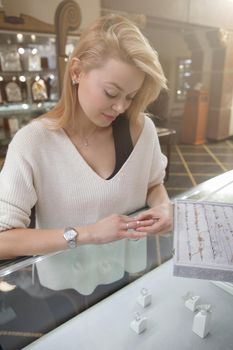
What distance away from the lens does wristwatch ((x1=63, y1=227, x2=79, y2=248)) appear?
35.2 inches

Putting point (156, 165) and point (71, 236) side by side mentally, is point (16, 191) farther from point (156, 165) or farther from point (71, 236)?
point (156, 165)

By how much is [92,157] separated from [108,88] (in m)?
0.29

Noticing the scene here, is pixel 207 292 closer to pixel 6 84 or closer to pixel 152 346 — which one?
pixel 152 346

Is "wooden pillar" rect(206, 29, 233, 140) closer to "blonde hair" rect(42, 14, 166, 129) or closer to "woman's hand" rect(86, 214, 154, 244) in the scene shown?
"blonde hair" rect(42, 14, 166, 129)

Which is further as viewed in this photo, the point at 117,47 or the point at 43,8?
the point at 43,8

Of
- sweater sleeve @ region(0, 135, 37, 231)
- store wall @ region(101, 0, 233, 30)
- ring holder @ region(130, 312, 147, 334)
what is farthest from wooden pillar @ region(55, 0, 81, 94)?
ring holder @ region(130, 312, 147, 334)

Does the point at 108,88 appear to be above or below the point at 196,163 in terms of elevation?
above

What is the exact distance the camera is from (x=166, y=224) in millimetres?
955

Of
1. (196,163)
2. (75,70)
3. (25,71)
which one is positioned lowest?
(196,163)

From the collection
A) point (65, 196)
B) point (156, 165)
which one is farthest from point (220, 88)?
point (65, 196)

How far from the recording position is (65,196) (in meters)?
1.11

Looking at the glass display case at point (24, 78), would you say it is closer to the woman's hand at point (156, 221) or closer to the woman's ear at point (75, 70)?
the woman's ear at point (75, 70)

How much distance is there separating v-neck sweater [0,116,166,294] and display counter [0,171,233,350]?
0.05 ft

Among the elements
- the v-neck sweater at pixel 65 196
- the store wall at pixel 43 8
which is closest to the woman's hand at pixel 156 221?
the v-neck sweater at pixel 65 196
